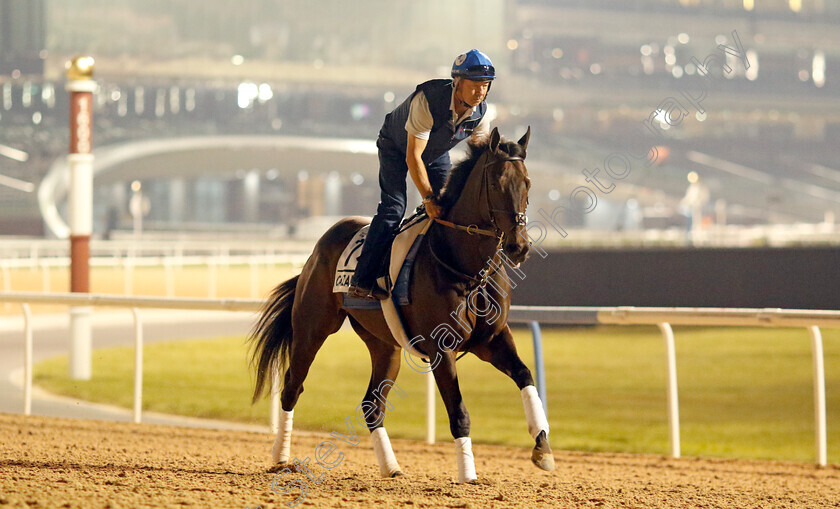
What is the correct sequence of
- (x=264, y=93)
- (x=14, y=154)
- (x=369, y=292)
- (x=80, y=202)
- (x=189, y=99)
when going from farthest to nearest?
(x=264, y=93) < (x=189, y=99) < (x=14, y=154) < (x=80, y=202) < (x=369, y=292)

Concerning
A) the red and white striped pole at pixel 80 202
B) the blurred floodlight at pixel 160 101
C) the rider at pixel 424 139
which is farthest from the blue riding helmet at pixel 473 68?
the blurred floodlight at pixel 160 101

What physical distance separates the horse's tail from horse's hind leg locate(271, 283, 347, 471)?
26cm

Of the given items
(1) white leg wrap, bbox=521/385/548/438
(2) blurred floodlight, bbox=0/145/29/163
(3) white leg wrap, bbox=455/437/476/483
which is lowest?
(3) white leg wrap, bbox=455/437/476/483

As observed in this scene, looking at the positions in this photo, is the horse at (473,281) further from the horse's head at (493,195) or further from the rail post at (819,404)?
the rail post at (819,404)

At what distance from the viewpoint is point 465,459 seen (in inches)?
156

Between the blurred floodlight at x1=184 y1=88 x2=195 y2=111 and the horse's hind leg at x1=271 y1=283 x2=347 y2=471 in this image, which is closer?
the horse's hind leg at x1=271 y1=283 x2=347 y2=471

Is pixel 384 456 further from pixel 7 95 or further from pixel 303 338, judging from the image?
pixel 7 95

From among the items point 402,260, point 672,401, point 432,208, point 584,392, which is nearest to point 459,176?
point 432,208

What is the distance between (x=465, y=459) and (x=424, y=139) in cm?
121

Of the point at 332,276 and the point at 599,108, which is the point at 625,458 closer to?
the point at 332,276

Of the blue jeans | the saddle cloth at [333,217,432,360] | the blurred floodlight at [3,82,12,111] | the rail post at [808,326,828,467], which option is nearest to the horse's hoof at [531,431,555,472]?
the saddle cloth at [333,217,432,360]

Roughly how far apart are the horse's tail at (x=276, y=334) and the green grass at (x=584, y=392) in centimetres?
238

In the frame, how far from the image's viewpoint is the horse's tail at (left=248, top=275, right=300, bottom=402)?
16.4 feet

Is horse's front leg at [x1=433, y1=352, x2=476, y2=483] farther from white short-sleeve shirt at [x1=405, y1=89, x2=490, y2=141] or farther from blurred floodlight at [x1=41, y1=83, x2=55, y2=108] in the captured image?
blurred floodlight at [x1=41, y1=83, x2=55, y2=108]
